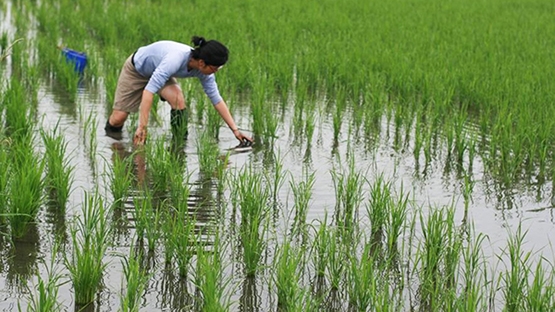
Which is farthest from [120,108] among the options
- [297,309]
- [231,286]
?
[297,309]

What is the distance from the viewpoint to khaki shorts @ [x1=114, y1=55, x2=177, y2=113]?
226 inches

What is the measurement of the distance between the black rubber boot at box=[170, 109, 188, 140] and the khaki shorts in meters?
0.21

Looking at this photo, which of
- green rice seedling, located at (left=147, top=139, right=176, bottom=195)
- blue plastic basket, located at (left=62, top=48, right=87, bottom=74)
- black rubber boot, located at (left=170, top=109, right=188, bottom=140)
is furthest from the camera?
blue plastic basket, located at (left=62, top=48, right=87, bottom=74)

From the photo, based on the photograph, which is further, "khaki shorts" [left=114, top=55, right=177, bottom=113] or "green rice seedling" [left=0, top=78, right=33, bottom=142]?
"khaki shorts" [left=114, top=55, right=177, bottom=113]

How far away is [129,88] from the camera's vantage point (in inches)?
227

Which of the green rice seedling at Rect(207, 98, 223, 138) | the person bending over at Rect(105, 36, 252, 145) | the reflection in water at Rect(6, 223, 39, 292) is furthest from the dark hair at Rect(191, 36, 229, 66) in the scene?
the reflection in water at Rect(6, 223, 39, 292)

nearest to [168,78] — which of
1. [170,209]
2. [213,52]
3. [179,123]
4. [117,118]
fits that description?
[213,52]

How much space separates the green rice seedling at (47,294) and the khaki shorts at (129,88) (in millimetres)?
2441

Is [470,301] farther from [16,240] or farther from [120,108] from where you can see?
[120,108]

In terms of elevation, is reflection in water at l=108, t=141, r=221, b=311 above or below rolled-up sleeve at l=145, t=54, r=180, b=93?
below

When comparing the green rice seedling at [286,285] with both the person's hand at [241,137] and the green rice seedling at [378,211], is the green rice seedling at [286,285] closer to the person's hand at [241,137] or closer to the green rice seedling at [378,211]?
the green rice seedling at [378,211]

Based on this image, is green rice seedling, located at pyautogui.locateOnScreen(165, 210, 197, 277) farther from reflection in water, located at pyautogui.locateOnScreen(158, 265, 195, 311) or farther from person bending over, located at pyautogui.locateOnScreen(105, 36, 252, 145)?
person bending over, located at pyautogui.locateOnScreen(105, 36, 252, 145)

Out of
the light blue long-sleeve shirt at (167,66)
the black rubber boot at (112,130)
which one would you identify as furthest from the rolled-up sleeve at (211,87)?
the black rubber boot at (112,130)

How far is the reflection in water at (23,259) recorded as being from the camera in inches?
129
